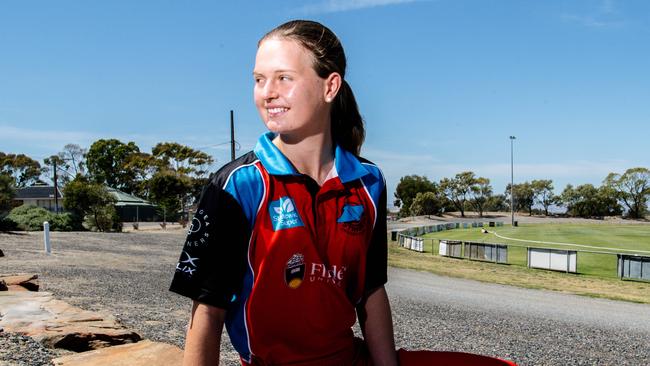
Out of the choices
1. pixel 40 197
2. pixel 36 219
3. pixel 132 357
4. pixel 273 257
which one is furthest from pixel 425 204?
pixel 273 257

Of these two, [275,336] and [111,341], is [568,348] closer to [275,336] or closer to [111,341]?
[111,341]

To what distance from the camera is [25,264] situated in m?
15.4

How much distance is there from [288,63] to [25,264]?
16.2 m

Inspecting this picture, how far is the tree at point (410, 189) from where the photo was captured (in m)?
105

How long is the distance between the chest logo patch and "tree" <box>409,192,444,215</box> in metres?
97.9

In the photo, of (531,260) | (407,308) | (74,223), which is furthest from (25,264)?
(74,223)

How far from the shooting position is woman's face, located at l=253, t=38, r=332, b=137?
1.76m

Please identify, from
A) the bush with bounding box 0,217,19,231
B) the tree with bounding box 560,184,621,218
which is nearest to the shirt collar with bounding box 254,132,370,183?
the bush with bounding box 0,217,19,231

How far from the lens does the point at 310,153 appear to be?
192cm

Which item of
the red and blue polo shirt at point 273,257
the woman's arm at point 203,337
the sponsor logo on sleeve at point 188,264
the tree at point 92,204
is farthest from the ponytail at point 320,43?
the tree at point 92,204

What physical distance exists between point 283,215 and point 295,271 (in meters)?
0.18

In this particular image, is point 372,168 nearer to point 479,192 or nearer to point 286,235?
point 286,235

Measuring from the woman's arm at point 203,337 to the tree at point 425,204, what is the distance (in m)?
98.0

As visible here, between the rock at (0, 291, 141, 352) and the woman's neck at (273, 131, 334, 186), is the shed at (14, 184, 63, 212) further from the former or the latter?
the woman's neck at (273, 131, 334, 186)
